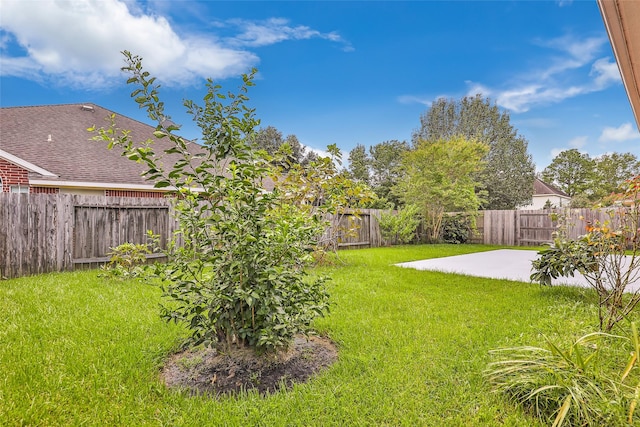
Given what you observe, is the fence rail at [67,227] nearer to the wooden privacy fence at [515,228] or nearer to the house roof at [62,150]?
the house roof at [62,150]

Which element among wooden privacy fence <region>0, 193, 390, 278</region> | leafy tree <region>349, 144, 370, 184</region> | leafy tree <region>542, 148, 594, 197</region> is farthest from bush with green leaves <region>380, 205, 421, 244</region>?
leafy tree <region>542, 148, 594, 197</region>

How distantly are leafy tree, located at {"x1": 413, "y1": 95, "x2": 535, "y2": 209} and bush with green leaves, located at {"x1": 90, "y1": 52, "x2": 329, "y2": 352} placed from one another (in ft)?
73.4

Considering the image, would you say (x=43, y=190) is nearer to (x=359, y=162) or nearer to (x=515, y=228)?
(x=515, y=228)

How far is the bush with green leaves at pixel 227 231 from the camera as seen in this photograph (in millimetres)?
1944

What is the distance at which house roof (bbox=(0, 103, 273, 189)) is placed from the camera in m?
8.64

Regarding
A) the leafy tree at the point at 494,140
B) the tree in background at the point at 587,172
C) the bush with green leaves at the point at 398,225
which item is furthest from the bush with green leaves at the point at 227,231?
the tree in background at the point at 587,172

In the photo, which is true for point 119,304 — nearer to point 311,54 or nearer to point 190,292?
point 190,292

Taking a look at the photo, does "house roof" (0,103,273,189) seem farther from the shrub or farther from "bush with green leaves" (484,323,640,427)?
the shrub

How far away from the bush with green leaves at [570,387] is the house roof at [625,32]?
5.10 feet

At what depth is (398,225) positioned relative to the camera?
11570mm

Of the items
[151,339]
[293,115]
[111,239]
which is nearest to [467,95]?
[293,115]

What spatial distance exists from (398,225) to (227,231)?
33.3 ft

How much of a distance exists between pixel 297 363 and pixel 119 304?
8.32 ft

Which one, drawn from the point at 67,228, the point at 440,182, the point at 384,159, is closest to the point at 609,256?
the point at 67,228
